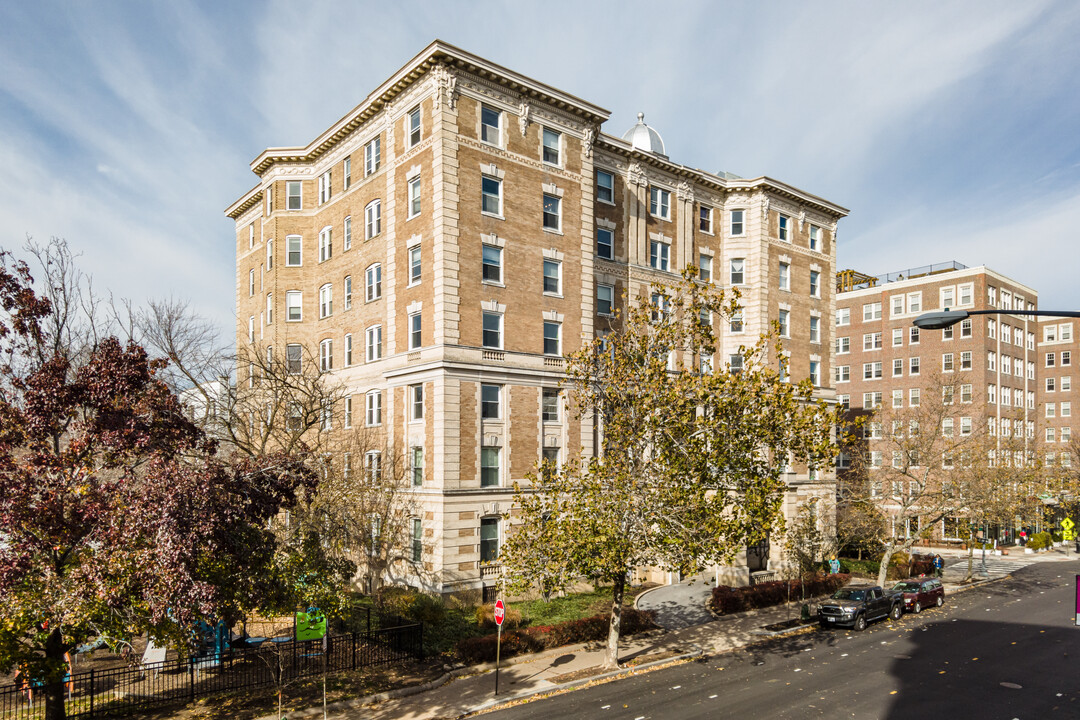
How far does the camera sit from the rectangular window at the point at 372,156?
38125 mm

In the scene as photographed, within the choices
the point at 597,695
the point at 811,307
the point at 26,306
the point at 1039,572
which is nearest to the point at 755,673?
the point at 597,695

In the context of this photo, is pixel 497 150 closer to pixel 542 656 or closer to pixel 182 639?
pixel 542 656

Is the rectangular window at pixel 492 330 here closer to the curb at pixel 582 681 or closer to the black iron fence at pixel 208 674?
the black iron fence at pixel 208 674

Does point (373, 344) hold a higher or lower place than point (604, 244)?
lower

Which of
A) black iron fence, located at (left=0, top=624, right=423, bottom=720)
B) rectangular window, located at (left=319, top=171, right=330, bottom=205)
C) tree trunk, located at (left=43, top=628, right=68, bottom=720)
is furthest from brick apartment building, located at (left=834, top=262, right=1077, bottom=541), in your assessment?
tree trunk, located at (left=43, top=628, right=68, bottom=720)

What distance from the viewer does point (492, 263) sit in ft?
112

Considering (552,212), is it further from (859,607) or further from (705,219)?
(859,607)

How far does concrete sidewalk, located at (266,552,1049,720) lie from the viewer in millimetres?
19750

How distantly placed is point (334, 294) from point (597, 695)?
29.1 meters

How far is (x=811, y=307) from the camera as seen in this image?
4975 centimetres

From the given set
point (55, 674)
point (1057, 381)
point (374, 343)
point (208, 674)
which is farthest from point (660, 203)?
point (1057, 381)

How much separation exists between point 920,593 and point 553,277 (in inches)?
955

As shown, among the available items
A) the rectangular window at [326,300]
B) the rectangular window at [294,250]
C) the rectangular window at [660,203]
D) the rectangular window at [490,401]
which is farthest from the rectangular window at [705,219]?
the rectangular window at [294,250]

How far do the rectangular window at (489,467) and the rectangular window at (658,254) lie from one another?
16263mm
